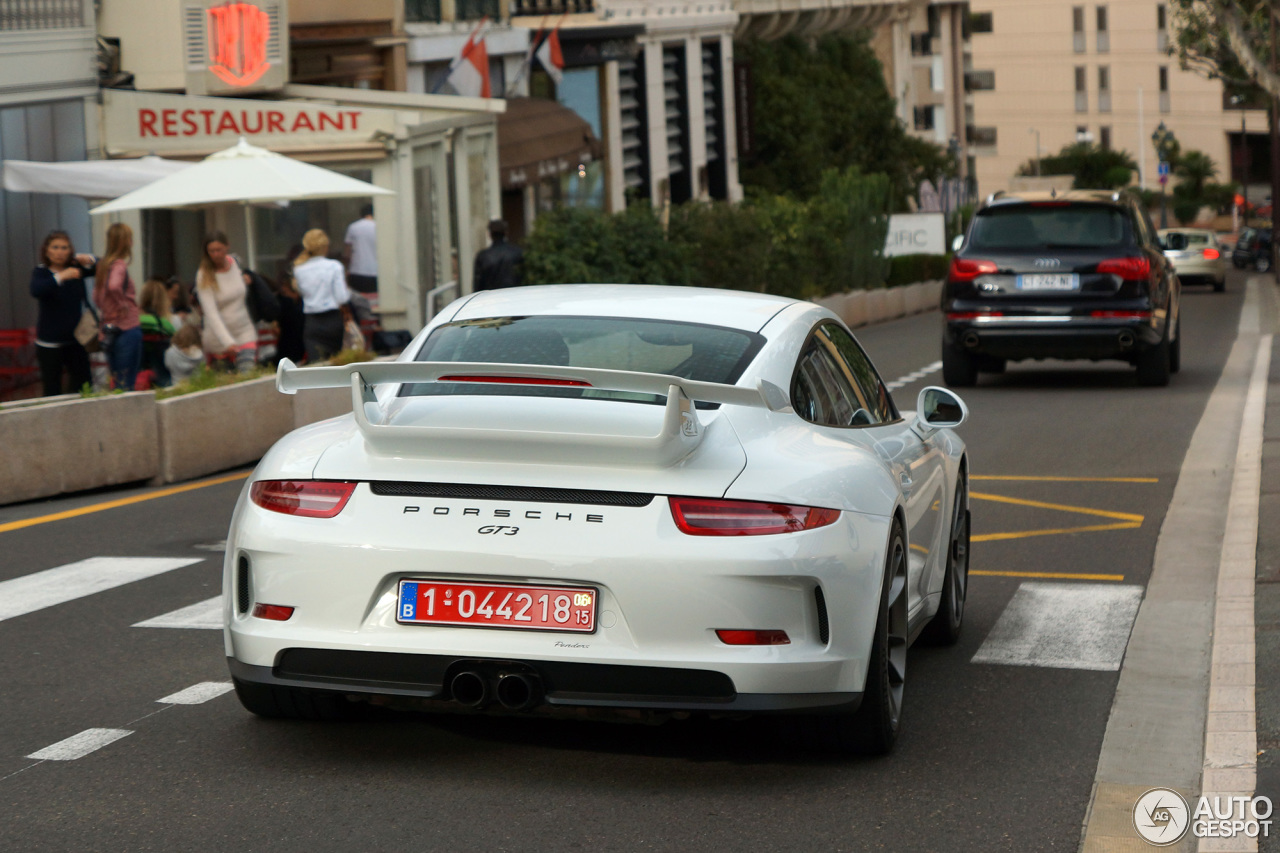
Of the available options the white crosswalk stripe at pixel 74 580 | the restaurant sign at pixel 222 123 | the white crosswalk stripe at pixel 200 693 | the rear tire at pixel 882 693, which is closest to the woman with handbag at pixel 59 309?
the white crosswalk stripe at pixel 74 580

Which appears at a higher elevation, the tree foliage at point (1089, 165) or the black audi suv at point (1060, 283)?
the tree foliage at point (1089, 165)

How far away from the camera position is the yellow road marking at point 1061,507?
11000 mm

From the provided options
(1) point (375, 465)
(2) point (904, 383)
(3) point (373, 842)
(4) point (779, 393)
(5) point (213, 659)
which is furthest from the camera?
(2) point (904, 383)

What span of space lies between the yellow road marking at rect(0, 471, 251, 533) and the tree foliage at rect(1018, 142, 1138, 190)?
106 metres

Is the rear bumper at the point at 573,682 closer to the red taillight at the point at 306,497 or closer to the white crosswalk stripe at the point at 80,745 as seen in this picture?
the red taillight at the point at 306,497

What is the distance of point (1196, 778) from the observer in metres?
5.44

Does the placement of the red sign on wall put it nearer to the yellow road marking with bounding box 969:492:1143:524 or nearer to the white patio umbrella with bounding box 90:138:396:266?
the white patio umbrella with bounding box 90:138:396:266

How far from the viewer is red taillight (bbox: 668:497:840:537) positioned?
5.03 meters

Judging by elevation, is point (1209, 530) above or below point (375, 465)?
below

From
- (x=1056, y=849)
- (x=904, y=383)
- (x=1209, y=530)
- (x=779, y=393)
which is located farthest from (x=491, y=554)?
(x=904, y=383)

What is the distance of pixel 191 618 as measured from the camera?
793 centimetres

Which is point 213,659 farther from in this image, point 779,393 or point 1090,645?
point 1090,645

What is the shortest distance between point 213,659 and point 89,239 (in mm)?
16842

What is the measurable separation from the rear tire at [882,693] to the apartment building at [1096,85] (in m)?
123
